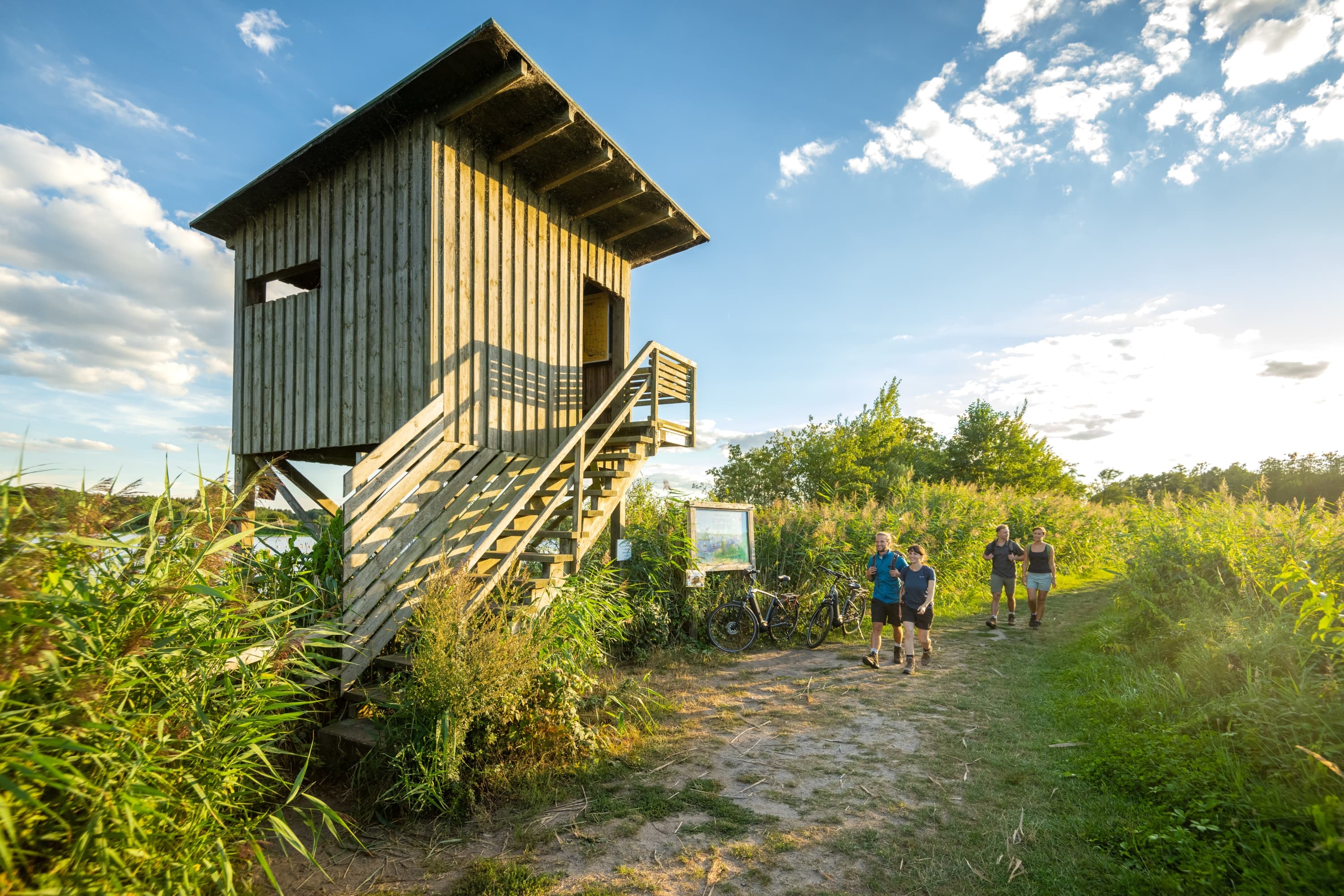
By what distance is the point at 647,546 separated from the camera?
32.6 feet

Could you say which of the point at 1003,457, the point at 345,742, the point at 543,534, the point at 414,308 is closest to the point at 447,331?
the point at 414,308

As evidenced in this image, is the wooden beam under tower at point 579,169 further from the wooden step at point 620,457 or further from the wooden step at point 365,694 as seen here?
the wooden step at point 365,694

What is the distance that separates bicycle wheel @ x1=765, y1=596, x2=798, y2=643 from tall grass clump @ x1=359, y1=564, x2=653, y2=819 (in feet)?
14.9

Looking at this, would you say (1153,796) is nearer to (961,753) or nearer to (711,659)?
(961,753)

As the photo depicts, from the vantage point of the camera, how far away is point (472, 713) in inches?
169

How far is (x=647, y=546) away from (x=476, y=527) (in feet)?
11.3

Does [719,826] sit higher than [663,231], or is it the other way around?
[663,231]

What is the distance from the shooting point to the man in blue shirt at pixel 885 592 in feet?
26.6

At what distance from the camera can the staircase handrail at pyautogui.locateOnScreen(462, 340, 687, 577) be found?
6223 millimetres

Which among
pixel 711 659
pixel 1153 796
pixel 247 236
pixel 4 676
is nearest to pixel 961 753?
pixel 1153 796

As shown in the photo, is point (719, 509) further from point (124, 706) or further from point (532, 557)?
point (124, 706)

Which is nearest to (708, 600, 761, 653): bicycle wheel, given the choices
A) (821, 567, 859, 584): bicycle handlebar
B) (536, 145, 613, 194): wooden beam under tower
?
(821, 567, 859, 584): bicycle handlebar

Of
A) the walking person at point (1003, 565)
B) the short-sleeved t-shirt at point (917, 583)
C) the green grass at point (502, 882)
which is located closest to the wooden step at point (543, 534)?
the green grass at point (502, 882)

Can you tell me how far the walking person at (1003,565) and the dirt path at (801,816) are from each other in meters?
4.70
